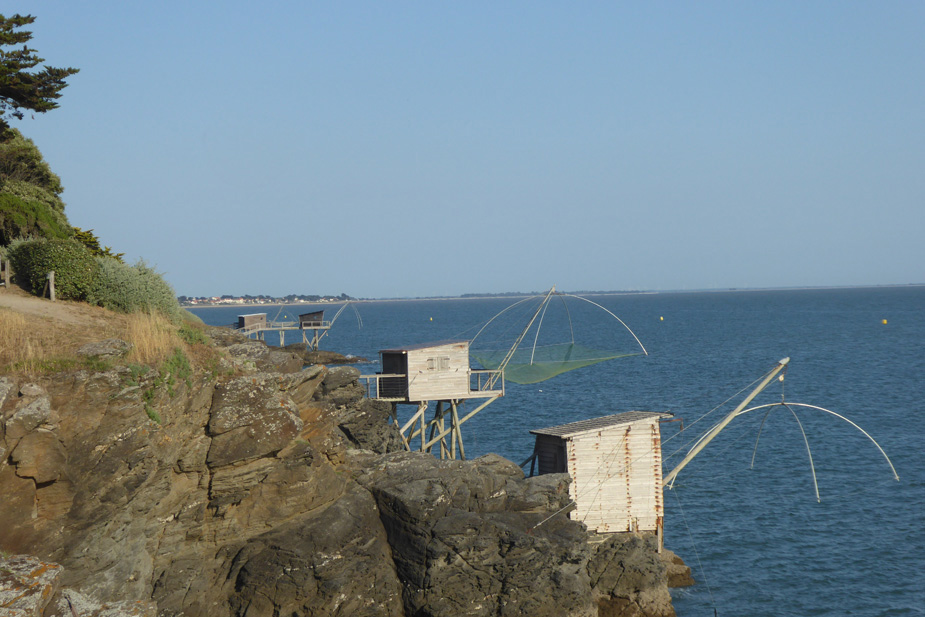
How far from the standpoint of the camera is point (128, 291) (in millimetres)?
24375

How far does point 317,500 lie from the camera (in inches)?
824

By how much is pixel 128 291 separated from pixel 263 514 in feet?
30.5

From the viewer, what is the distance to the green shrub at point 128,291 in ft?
79.6

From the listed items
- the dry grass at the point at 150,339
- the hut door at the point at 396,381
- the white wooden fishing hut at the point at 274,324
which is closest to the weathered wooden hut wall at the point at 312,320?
the white wooden fishing hut at the point at 274,324

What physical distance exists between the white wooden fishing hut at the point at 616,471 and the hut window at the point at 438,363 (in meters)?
10.3

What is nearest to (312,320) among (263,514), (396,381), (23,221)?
(396,381)

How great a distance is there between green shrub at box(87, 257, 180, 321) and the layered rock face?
3.54 m

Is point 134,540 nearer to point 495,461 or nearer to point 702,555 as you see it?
point 495,461

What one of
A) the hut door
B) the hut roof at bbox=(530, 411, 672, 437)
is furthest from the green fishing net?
the hut roof at bbox=(530, 411, 672, 437)

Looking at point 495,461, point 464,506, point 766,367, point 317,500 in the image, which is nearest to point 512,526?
point 464,506

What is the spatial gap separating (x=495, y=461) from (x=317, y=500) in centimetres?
698

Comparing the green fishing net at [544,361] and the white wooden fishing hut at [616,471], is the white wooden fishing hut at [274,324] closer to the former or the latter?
the green fishing net at [544,361]

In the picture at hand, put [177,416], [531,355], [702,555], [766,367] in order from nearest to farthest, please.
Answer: [177,416] → [702,555] → [531,355] → [766,367]

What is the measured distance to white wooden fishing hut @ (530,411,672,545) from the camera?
27281 millimetres
